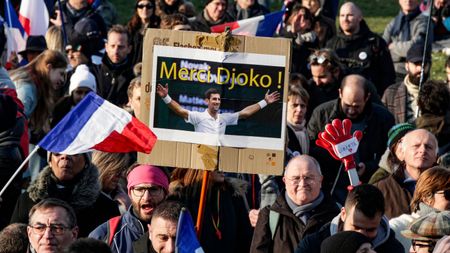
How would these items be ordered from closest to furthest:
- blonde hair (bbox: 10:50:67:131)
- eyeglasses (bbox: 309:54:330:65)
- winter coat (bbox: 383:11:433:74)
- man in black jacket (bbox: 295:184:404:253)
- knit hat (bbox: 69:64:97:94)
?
man in black jacket (bbox: 295:184:404:253)
blonde hair (bbox: 10:50:67:131)
knit hat (bbox: 69:64:97:94)
eyeglasses (bbox: 309:54:330:65)
winter coat (bbox: 383:11:433:74)

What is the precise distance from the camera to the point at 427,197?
32.8 ft

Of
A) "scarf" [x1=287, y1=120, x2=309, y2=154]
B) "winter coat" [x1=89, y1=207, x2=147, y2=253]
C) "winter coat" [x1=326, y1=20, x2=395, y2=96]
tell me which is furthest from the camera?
"winter coat" [x1=326, y1=20, x2=395, y2=96]

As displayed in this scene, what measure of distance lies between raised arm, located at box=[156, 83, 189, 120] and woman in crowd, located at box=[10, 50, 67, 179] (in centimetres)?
359

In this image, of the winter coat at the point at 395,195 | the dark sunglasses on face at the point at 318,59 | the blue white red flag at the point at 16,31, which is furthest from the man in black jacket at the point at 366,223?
the blue white red flag at the point at 16,31

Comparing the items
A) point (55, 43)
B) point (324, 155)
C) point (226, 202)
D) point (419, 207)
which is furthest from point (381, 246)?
point (55, 43)

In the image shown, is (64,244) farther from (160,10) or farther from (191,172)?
(160,10)

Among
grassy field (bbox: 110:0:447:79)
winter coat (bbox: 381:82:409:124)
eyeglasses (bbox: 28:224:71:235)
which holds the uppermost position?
grassy field (bbox: 110:0:447:79)

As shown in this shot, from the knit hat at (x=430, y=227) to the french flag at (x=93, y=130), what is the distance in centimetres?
194

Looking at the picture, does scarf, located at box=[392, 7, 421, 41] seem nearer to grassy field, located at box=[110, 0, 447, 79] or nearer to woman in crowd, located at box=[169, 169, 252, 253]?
grassy field, located at box=[110, 0, 447, 79]

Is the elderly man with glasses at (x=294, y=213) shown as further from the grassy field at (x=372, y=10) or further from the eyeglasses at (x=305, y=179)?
the grassy field at (x=372, y=10)

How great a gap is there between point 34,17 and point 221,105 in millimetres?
6056

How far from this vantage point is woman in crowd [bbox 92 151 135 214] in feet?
37.6

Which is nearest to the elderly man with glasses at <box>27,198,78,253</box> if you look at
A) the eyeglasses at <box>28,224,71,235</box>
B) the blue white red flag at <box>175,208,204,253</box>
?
the eyeglasses at <box>28,224,71,235</box>

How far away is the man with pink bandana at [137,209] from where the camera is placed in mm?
9922
